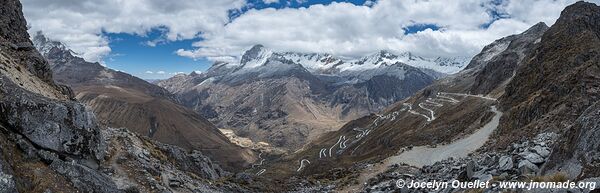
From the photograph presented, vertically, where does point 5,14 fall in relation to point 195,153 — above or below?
above

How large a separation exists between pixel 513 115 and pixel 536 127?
30776 millimetres

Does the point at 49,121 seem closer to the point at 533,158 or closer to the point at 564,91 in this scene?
the point at 533,158

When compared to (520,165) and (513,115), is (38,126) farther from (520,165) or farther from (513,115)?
(513,115)

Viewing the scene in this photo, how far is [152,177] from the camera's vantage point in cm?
4400

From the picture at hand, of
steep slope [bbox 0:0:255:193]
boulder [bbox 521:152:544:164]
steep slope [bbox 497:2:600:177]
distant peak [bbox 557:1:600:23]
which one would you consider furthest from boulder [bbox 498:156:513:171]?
distant peak [bbox 557:1:600:23]

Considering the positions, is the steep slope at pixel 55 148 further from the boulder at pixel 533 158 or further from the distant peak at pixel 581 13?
the distant peak at pixel 581 13

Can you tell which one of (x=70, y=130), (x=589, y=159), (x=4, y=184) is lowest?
(x=4, y=184)

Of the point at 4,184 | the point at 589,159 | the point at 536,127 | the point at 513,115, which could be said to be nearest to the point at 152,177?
the point at 4,184

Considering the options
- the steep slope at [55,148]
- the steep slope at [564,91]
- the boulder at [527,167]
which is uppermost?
the steep slope at [564,91]

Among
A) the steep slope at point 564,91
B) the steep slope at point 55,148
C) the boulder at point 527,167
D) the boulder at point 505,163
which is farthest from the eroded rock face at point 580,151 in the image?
the steep slope at point 55,148

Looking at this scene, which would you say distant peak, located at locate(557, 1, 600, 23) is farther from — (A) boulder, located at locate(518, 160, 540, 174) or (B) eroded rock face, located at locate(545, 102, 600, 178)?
(A) boulder, located at locate(518, 160, 540, 174)

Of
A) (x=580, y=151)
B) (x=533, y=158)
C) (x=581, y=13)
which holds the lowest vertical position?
(x=533, y=158)

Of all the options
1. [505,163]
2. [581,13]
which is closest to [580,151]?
[505,163]

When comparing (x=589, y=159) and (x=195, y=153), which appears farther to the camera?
(x=195, y=153)
